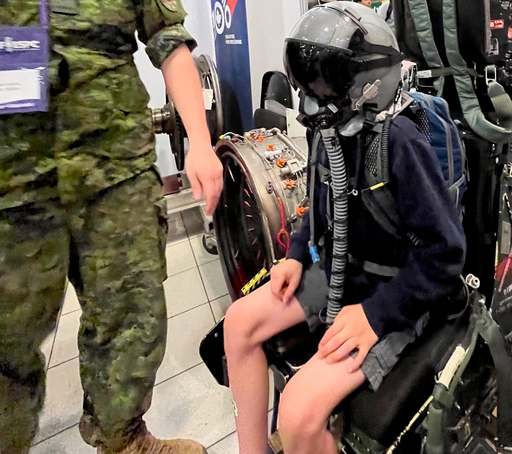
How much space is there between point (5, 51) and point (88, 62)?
0.43ft

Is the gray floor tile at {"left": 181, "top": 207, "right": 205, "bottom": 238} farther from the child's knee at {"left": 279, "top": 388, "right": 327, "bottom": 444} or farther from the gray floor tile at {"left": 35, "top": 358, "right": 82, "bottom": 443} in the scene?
the child's knee at {"left": 279, "top": 388, "right": 327, "bottom": 444}

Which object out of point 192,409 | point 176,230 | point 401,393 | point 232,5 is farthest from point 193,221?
point 401,393

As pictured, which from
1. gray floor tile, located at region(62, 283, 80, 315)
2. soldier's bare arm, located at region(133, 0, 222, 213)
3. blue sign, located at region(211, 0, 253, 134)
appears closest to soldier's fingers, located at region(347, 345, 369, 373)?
soldier's bare arm, located at region(133, 0, 222, 213)

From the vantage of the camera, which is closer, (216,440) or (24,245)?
(24,245)

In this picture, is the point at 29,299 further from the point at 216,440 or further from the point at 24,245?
the point at 216,440

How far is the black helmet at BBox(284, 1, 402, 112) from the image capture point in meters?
0.83

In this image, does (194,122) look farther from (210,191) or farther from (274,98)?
(274,98)

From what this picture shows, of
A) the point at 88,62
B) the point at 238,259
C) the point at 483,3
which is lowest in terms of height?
the point at 238,259

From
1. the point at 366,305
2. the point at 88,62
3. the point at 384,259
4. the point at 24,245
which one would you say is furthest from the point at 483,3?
the point at 24,245

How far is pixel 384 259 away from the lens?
95 cm

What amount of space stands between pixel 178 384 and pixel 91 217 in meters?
0.93

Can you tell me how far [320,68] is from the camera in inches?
33.3

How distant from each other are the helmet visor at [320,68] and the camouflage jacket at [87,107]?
23 centimetres

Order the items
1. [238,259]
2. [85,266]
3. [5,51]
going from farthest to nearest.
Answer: [238,259]
[85,266]
[5,51]
